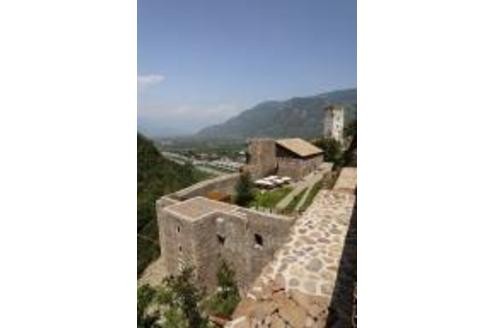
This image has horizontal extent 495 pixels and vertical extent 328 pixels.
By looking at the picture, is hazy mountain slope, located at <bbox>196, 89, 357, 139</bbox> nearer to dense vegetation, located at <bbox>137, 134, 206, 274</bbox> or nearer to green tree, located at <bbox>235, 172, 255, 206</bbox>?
dense vegetation, located at <bbox>137, 134, 206, 274</bbox>

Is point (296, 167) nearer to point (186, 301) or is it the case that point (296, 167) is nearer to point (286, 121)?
point (186, 301)

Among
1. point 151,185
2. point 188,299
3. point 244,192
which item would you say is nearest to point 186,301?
point 188,299

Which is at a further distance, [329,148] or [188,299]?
→ [329,148]

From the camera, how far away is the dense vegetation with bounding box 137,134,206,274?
827cm

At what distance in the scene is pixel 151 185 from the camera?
12.3 metres

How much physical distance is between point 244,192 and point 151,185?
3179 millimetres

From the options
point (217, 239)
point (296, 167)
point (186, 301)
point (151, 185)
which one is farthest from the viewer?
point (296, 167)

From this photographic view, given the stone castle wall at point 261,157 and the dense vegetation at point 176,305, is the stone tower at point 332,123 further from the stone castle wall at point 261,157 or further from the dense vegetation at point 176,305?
the dense vegetation at point 176,305
